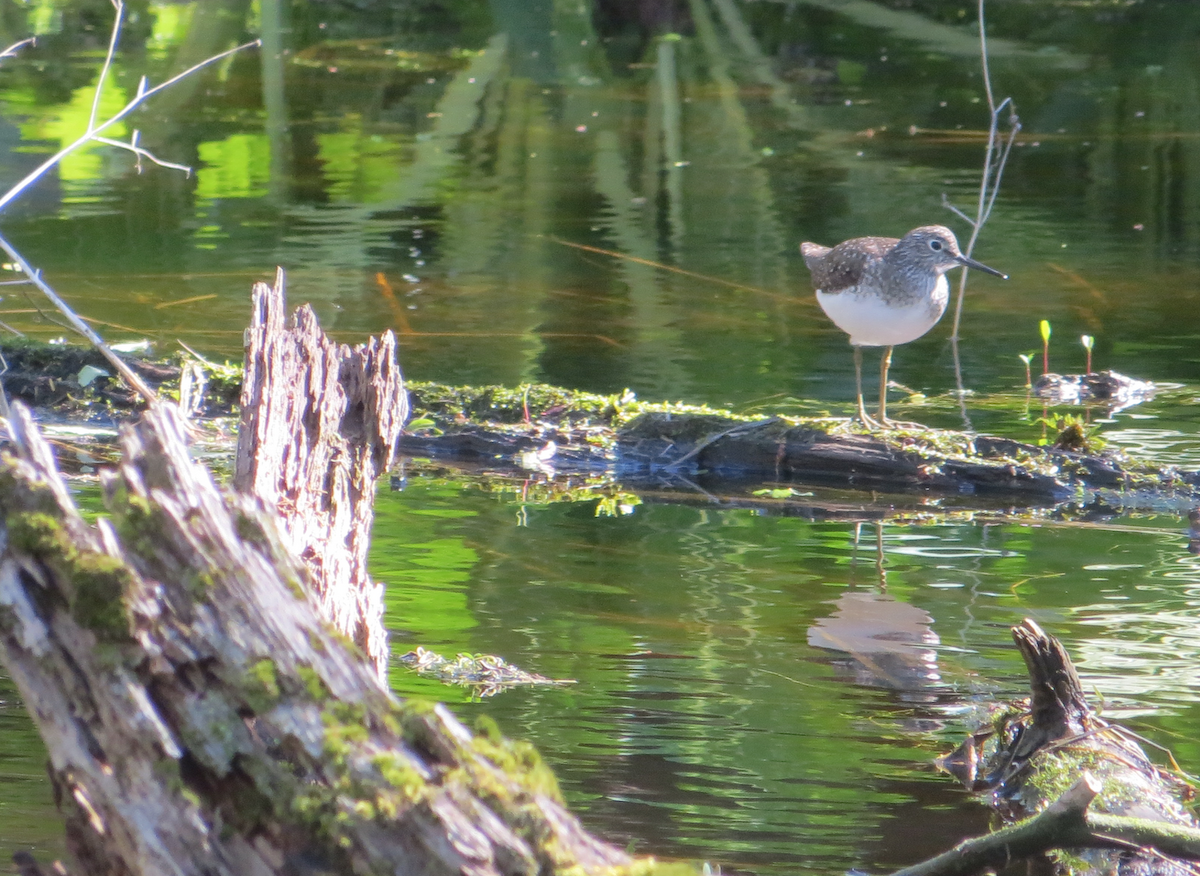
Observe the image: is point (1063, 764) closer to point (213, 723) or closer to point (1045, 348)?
point (213, 723)

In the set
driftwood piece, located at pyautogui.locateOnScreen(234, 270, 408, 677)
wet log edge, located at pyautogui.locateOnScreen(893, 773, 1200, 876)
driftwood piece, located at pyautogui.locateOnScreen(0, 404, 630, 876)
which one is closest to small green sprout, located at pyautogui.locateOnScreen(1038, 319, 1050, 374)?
driftwood piece, located at pyautogui.locateOnScreen(234, 270, 408, 677)

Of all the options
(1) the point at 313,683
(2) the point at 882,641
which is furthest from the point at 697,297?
(1) the point at 313,683

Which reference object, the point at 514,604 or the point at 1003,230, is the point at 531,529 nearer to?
the point at 514,604

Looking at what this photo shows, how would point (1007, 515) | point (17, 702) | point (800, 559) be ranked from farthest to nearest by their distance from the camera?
point (1007, 515) → point (800, 559) → point (17, 702)

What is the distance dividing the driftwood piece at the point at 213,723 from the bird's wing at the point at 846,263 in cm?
511

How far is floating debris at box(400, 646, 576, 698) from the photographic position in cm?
489

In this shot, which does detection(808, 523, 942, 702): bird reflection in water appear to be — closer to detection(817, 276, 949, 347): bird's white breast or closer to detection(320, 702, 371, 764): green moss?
detection(817, 276, 949, 347): bird's white breast

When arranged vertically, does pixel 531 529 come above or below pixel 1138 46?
below

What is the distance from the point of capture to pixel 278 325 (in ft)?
13.3

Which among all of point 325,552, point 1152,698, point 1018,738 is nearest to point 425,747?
point 325,552

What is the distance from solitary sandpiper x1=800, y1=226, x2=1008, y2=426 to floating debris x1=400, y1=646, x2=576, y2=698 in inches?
111

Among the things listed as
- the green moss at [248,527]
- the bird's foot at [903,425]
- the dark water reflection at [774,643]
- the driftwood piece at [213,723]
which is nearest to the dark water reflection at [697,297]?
the dark water reflection at [774,643]

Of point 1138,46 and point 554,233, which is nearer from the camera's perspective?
point 554,233

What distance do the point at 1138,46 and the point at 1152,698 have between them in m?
20.0
